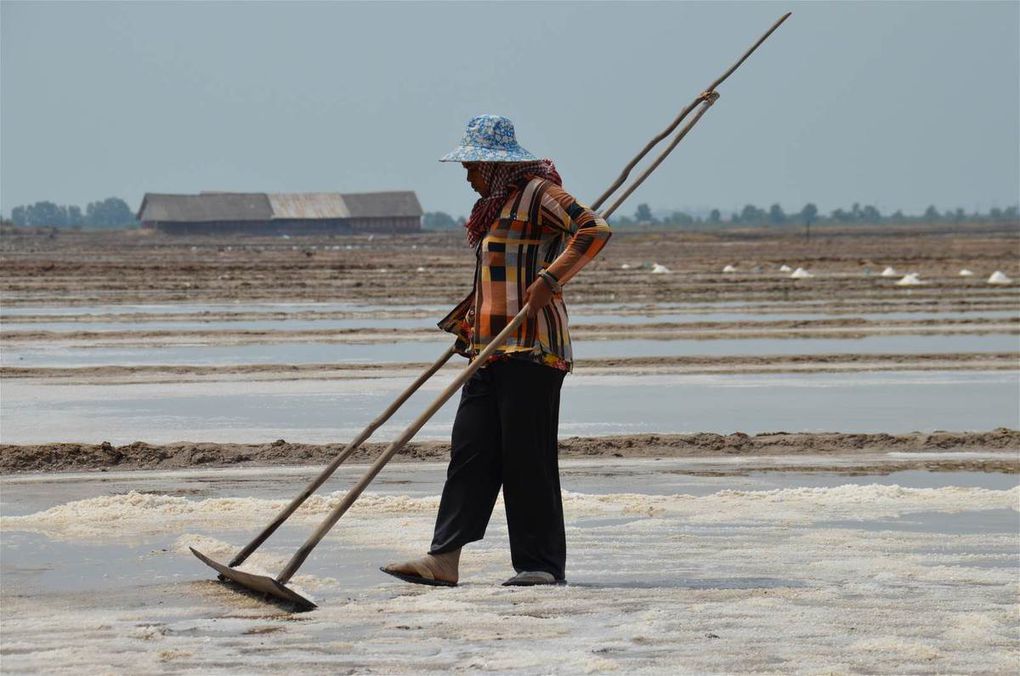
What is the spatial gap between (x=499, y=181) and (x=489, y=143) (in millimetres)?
148

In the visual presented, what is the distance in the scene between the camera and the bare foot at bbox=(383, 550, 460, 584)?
5.71 meters

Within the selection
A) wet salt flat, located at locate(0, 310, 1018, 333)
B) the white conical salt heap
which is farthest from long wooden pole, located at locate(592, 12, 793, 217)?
the white conical salt heap

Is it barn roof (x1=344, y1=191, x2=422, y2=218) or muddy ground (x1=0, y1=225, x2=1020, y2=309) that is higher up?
barn roof (x1=344, y1=191, x2=422, y2=218)

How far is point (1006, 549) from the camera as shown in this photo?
21.1ft

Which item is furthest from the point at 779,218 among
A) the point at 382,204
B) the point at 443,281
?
the point at 443,281

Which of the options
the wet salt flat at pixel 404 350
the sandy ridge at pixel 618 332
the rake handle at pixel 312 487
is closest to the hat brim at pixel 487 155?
the rake handle at pixel 312 487

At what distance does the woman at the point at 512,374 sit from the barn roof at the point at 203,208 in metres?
102

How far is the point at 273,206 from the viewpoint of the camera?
11038cm

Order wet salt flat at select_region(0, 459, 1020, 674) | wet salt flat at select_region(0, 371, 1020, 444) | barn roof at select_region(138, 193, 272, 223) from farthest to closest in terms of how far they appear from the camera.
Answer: barn roof at select_region(138, 193, 272, 223)
wet salt flat at select_region(0, 371, 1020, 444)
wet salt flat at select_region(0, 459, 1020, 674)

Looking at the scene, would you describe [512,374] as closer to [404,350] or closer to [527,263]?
[527,263]

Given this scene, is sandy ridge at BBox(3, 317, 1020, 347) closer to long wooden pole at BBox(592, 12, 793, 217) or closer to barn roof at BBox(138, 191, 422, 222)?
long wooden pole at BBox(592, 12, 793, 217)

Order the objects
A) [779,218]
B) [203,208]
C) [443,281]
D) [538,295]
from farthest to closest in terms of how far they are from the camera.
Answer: [779,218] < [203,208] < [443,281] < [538,295]

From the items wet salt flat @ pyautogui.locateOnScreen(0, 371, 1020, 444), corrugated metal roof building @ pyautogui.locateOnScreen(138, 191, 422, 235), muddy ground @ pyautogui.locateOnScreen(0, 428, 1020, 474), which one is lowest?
muddy ground @ pyautogui.locateOnScreen(0, 428, 1020, 474)

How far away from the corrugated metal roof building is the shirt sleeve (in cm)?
10165
